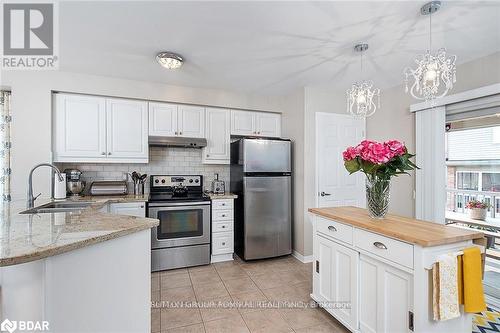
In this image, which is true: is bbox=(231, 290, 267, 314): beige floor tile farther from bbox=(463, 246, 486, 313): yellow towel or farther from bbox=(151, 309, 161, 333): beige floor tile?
bbox=(463, 246, 486, 313): yellow towel

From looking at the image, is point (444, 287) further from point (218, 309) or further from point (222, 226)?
point (222, 226)

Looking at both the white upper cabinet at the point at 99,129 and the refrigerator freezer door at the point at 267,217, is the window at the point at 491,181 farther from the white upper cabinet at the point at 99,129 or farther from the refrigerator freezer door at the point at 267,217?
the white upper cabinet at the point at 99,129

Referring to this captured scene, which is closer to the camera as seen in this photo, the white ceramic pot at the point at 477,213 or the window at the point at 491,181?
the window at the point at 491,181

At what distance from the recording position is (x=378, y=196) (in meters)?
1.78

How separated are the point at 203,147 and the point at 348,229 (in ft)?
8.05

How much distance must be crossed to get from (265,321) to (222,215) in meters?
1.57

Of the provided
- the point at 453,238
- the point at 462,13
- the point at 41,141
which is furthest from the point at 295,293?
the point at 41,141

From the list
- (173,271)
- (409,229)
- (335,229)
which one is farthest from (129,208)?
(409,229)

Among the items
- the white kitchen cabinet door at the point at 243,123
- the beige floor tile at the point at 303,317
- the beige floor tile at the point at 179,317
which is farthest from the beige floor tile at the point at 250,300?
the white kitchen cabinet door at the point at 243,123

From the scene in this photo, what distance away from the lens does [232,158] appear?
366 centimetres

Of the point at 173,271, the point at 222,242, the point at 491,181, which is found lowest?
the point at 173,271

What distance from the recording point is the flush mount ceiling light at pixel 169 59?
92.9 inches
